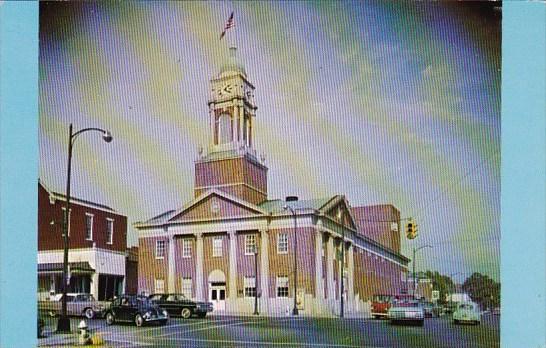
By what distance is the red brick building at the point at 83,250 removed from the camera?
22.7 feet

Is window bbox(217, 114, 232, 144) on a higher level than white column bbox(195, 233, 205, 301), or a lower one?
higher

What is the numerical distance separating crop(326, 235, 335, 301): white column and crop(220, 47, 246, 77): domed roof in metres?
1.53

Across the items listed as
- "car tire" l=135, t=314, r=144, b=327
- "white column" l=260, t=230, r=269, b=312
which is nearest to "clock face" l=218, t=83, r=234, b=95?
"white column" l=260, t=230, r=269, b=312

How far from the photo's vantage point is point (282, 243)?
667 centimetres

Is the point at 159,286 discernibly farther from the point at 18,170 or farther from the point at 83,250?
the point at 18,170

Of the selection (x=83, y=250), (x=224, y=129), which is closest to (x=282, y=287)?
(x=224, y=129)

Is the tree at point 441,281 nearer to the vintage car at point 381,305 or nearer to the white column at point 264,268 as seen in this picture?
the vintage car at point 381,305

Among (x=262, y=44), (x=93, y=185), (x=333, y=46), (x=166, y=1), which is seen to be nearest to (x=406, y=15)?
(x=333, y=46)

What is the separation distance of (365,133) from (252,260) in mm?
1359

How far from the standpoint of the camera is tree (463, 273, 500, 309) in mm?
6289

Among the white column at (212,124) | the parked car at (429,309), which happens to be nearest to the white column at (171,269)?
the white column at (212,124)

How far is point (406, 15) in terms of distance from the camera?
6570 millimetres

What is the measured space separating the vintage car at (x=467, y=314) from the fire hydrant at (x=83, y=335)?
2.94 metres

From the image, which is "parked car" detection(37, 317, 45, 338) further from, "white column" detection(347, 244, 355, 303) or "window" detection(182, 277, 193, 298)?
"white column" detection(347, 244, 355, 303)
